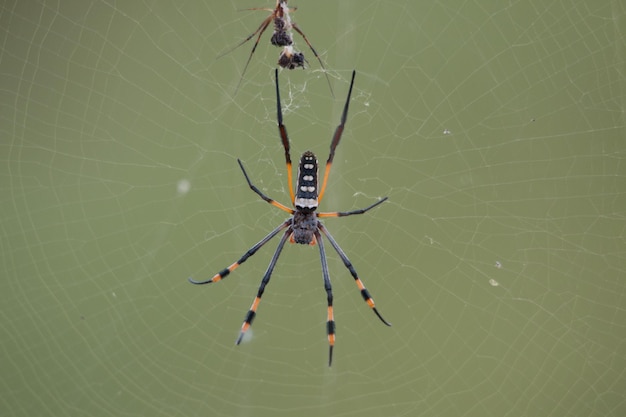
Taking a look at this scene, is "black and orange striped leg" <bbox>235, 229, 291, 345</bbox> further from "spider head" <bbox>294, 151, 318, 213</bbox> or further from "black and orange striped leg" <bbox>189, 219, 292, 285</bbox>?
"spider head" <bbox>294, 151, 318, 213</bbox>

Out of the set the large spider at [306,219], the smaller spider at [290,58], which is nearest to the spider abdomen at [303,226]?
the large spider at [306,219]

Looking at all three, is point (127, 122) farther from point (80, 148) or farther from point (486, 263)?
point (486, 263)

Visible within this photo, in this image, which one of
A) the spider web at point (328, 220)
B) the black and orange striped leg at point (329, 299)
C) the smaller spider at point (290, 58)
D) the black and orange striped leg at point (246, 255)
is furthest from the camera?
the spider web at point (328, 220)

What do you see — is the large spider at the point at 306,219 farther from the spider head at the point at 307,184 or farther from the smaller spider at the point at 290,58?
the smaller spider at the point at 290,58

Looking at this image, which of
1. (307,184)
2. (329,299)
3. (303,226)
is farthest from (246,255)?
(307,184)

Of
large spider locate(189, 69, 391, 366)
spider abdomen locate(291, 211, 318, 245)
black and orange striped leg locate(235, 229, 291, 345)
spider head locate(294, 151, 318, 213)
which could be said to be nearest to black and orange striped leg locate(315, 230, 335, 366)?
large spider locate(189, 69, 391, 366)

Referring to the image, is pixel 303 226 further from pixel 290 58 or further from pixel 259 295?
pixel 290 58

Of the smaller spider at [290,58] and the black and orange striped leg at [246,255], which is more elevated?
the smaller spider at [290,58]
